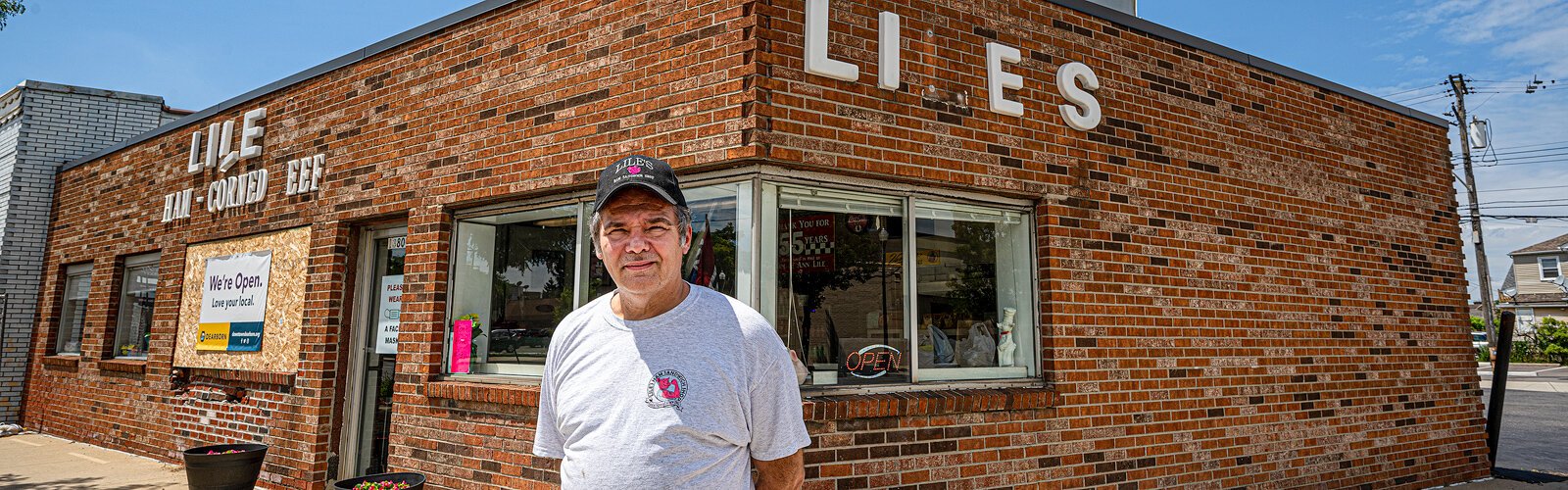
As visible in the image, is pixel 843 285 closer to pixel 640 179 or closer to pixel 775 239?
pixel 775 239

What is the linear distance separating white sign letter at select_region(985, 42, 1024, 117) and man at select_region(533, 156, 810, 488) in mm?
3490

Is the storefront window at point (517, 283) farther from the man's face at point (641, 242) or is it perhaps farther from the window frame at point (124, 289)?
the window frame at point (124, 289)

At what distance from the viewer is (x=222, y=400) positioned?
7434mm

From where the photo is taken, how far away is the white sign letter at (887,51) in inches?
193

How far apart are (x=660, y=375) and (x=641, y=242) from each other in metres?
0.35

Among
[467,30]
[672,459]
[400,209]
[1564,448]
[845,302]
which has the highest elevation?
[467,30]

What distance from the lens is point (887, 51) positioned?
493 centimetres

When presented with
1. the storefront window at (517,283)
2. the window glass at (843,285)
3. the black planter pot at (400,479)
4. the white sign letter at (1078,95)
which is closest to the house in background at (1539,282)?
the white sign letter at (1078,95)

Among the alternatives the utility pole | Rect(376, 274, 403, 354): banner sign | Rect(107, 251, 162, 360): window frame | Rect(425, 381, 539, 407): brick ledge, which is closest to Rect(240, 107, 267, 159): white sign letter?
Rect(376, 274, 403, 354): banner sign

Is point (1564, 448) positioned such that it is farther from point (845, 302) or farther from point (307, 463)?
point (307, 463)

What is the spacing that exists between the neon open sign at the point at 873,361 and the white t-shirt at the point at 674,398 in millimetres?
2680

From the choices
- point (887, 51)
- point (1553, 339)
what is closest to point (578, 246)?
point (887, 51)

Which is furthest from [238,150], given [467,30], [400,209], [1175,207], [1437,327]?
[1437,327]

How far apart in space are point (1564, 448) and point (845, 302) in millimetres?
10853
